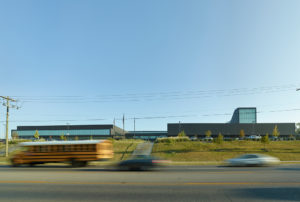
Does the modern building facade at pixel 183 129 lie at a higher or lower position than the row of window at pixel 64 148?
lower

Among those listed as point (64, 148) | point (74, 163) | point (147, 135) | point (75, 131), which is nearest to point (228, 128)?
point (147, 135)

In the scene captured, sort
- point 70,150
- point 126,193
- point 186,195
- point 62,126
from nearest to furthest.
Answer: point 186,195 < point 126,193 < point 70,150 < point 62,126

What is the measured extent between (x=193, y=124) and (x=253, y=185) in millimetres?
82768

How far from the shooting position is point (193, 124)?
89625 millimetres

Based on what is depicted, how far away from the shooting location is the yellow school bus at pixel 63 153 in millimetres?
17406

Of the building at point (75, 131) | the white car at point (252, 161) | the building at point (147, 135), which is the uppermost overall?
the white car at point (252, 161)

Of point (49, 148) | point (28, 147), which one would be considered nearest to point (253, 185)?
point (49, 148)

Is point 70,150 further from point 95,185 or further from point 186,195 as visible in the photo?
point 186,195

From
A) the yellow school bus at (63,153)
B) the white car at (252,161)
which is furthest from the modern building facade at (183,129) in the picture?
the white car at (252,161)

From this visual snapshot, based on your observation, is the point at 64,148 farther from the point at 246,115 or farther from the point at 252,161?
the point at 246,115

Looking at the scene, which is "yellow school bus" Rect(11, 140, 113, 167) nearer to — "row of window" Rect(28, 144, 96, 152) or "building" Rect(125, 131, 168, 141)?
"row of window" Rect(28, 144, 96, 152)

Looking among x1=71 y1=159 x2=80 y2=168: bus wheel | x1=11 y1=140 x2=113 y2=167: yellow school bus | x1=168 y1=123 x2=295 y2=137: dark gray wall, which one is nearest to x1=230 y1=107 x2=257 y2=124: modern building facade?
x1=168 y1=123 x2=295 y2=137: dark gray wall

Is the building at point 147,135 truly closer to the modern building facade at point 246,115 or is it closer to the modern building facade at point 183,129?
the modern building facade at point 183,129

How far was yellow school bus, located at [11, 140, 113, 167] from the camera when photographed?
1741 centimetres
